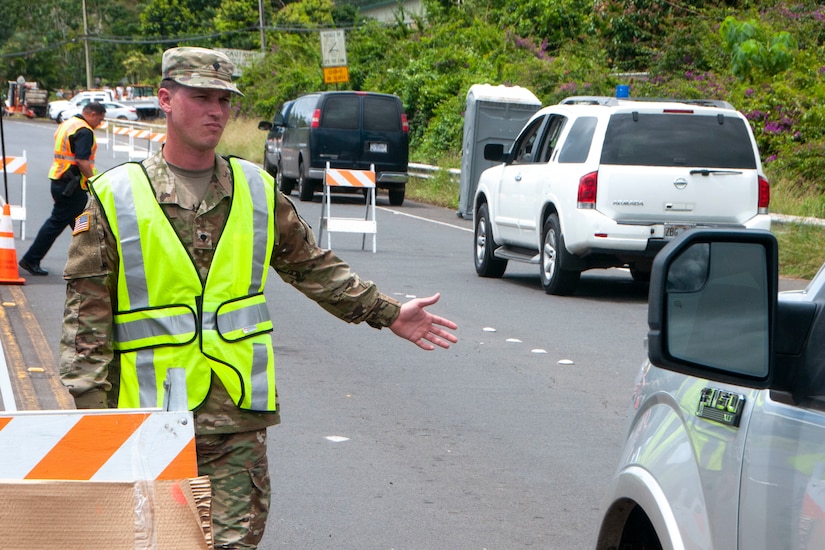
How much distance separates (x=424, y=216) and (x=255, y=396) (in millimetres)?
20739

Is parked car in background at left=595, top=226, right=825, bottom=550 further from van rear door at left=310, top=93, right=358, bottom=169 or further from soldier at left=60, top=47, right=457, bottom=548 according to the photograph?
van rear door at left=310, top=93, right=358, bottom=169

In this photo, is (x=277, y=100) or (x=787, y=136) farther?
(x=277, y=100)

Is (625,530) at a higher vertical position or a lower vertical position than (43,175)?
higher

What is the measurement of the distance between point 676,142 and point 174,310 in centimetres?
996

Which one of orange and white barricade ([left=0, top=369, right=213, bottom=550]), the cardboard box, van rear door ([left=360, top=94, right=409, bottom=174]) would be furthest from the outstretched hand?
van rear door ([left=360, top=94, right=409, bottom=174])

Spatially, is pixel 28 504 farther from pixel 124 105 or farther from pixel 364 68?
pixel 124 105

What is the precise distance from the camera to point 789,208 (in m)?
18.7

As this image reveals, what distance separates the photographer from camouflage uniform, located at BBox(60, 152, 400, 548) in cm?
385

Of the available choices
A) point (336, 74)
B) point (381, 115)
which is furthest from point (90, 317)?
point (336, 74)

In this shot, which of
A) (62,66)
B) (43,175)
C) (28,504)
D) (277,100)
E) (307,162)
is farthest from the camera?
(62,66)

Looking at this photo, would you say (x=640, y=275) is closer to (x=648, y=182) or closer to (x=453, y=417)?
(x=648, y=182)

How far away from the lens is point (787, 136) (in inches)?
870

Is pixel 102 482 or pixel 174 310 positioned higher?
pixel 174 310

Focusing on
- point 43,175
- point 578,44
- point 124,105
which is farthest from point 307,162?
point 124,105
